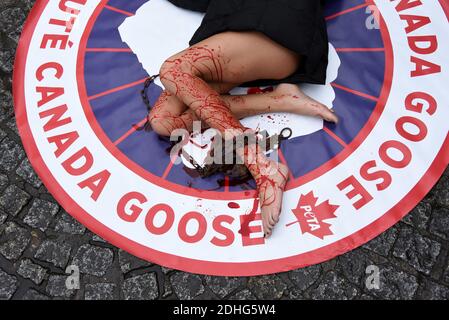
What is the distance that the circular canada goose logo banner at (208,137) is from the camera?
7.52 feet

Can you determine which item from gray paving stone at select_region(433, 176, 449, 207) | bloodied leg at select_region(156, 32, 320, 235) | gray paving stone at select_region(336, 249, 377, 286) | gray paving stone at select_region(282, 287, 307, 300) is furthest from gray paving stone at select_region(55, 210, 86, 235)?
gray paving stone at select_region(433, 176, 449, 207)

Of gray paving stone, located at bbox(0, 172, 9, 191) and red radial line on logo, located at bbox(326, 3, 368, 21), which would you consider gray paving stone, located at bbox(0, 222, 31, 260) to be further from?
red radial line on logo, located at bbox(326, 3, 368, 21)

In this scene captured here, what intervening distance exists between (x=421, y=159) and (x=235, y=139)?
3.25 ft

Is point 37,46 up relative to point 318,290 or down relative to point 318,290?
down

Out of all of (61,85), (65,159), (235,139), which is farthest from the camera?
(61,85)

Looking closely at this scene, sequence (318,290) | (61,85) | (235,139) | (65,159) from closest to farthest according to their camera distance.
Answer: (318,290) < (235,139) < (65,159) < (61,85)

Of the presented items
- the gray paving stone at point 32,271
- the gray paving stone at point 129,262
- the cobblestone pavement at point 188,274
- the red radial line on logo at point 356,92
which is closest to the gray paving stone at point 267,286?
the cobblestone pavement at point 188,274

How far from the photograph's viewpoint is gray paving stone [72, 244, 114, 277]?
89.3 inches

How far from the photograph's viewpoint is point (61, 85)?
108 inches

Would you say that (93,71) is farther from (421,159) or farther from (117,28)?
(421,159)

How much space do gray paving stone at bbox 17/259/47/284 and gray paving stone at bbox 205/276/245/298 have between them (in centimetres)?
82

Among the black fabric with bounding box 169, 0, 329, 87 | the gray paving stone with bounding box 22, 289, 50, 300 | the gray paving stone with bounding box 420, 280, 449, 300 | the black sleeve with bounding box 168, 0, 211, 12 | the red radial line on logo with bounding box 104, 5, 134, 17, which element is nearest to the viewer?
the gray paving stone with bounding box 420, 280, 449, 300

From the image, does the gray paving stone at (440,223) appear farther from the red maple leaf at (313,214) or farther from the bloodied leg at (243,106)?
the bloodied leg at (243,106)
